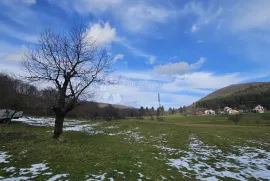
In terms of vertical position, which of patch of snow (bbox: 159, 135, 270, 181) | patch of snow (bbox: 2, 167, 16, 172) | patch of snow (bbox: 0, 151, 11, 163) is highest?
patch of snow (bbox: 0, 151, 11, 163)

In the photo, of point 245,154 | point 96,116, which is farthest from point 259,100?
point 245,154

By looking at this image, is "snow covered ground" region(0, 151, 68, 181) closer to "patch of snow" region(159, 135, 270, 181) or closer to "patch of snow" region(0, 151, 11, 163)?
"patch of snow" region(0, 151, 11, 163)

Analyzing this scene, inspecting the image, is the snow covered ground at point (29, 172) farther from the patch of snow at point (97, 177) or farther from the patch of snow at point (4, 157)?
the patch of snow at point (97, 177)

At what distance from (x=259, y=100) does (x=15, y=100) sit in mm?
176993

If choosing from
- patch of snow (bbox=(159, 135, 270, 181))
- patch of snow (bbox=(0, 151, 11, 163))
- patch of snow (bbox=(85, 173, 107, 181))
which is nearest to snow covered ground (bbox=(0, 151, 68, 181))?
patch of snow (bbox=(0, 151, 11, 163))

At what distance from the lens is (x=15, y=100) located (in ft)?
85.5

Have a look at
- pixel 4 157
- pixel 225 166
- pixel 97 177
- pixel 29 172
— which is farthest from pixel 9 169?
pixel 225 166

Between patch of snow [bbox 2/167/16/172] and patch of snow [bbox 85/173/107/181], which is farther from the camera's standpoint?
patch of snow [bbox 2/167/16/172]

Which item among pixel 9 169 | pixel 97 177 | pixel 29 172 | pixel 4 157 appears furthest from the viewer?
pixel 4 157

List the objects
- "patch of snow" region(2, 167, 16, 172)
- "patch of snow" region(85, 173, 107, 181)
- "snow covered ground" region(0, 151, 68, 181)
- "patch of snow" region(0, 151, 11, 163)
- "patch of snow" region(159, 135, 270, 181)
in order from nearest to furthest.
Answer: "snow covered ground" region(0, 151, 68, 181), "patch of snow" region(85, 173, 107, 181), "patch of snow" region(2, 167, 16, 172), "patch of snow" region(0, 151, 11, 163), "patch of snow" region(159, 135, 270, 181)

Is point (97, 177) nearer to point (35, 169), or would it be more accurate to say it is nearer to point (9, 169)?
point (35, 169)

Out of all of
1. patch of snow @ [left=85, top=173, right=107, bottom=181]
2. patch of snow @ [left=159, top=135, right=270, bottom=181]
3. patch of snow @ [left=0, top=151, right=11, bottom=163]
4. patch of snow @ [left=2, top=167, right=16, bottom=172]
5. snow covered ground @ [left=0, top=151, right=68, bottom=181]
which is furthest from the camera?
patch of snow @ [left=159, top=135, right=270, bottom=181]

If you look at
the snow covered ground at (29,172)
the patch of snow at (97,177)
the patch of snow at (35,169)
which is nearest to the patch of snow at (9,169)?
the snow covered ground at (29,172)

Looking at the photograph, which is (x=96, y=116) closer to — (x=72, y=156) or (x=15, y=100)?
(x=15, y=100)
